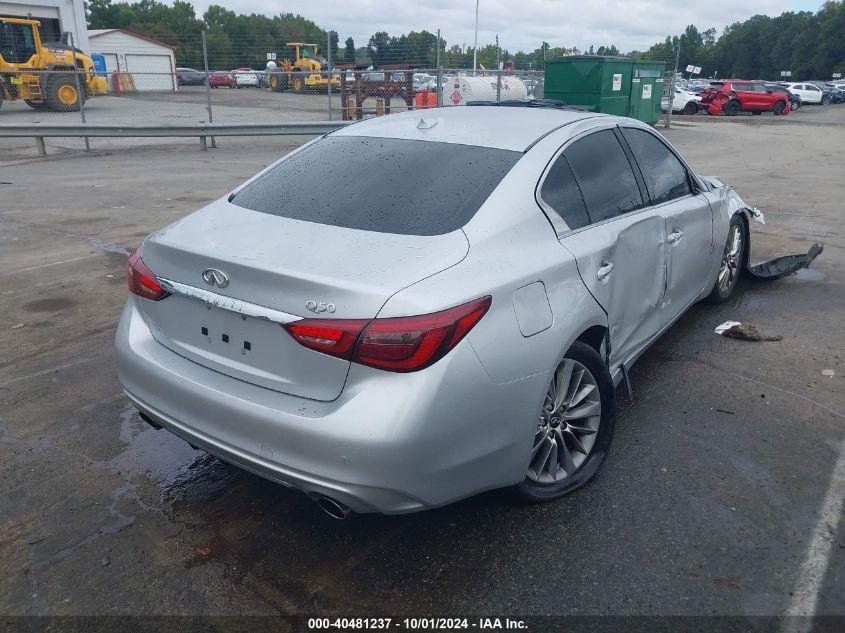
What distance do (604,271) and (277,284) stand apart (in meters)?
1.55

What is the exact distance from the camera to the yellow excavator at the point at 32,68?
25125 mm

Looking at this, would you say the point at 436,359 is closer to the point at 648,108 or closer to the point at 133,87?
the point at 648,108

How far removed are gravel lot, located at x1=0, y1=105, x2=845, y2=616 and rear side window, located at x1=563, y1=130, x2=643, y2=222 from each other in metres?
1.18

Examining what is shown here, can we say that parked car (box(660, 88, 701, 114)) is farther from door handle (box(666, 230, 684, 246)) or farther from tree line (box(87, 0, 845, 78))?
door handle (box(666, 230, 684, 246))

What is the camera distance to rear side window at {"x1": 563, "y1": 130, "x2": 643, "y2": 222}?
347 centimetres

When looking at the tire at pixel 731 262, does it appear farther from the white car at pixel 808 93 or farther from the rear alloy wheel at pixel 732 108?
the white car at pixel 808 93

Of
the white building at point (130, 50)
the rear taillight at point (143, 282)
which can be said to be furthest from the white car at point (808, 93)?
the rear taillight at point (143, 282)

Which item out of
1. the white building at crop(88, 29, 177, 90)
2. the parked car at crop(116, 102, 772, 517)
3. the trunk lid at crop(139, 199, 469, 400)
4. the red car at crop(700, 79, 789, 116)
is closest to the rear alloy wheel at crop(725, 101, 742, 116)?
the red car at crop(700, 79, 789, 116)

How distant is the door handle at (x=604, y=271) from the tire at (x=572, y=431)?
337 mm

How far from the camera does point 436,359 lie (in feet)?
7.89

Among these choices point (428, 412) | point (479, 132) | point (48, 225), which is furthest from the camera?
point (48, 225)

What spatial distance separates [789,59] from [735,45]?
34.2 ft

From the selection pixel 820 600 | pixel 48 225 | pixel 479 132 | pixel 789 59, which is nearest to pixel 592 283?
pixel 479 132

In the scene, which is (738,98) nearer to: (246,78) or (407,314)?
(246,78)
